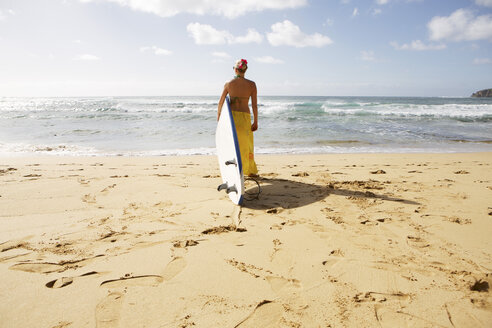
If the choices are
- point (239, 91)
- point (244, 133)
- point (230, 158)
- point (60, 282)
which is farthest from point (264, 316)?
point (239, 91)

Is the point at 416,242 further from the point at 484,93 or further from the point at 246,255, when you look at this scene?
the point at 484,93

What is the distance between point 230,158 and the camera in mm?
3611

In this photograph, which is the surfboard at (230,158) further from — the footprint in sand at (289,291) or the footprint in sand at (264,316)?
the footprint in sand at (264,316)

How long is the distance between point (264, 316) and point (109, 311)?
0.92 meters

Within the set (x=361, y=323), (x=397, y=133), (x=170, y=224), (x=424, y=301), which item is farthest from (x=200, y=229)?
(x=397, y=133)

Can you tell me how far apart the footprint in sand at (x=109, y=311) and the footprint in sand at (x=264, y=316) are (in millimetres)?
704

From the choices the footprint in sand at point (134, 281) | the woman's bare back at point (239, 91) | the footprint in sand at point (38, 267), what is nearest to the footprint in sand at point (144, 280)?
the footprint in sand at point (134, 281)

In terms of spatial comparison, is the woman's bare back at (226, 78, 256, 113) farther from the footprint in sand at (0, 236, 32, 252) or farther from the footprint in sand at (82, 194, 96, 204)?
the footprint in sand at (0, 236, 32, 252)

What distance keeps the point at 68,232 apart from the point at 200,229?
50.2 inches

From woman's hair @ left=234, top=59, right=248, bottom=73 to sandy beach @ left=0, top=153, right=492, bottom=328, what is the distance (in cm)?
181

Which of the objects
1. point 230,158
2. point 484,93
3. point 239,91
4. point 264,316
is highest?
point 484,93

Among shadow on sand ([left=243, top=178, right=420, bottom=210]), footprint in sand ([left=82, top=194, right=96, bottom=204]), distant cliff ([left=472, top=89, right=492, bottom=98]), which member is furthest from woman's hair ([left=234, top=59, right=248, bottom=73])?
distant cliff ([left=472, top=89, right=492, bottom=98])

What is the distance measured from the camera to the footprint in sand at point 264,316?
1.57 m

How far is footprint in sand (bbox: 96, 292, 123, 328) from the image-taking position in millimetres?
1568
